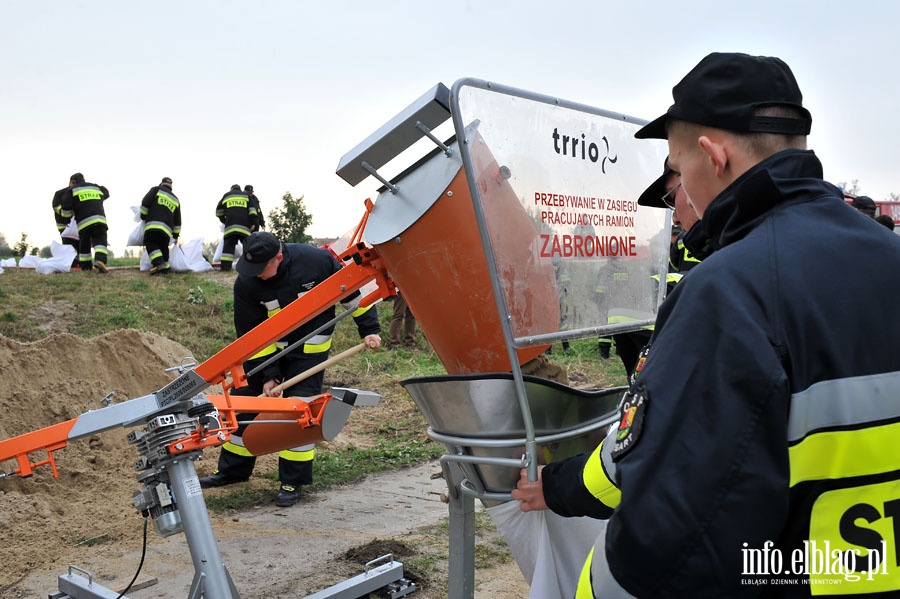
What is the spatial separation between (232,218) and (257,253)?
9373 millimetres

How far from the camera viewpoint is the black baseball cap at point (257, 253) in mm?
5164

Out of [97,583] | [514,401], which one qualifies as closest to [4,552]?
[97,583]

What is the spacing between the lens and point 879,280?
45.8 inches

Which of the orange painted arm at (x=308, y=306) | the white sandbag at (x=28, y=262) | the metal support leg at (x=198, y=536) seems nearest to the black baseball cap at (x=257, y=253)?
the orange painted arm at (x=308, y=306)

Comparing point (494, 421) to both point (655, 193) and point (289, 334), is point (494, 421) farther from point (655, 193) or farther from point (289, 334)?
point (289, 334)

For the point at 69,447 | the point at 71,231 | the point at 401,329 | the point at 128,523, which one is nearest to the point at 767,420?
the point at 128,523

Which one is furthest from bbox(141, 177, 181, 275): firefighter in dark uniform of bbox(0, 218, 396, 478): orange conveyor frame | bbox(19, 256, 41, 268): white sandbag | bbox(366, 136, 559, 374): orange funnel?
bbox(366, 136, 559, 374): orange funnel

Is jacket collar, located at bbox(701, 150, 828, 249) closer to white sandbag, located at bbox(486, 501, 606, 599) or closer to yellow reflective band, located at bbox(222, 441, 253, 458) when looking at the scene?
white sandbag, located at bbox(486, 501, 606, 599)

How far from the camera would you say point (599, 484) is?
62.7 inches

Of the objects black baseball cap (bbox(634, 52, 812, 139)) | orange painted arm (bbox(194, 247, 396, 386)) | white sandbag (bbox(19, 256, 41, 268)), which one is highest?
white sandbag (bbox(19, 256, 41, 268))

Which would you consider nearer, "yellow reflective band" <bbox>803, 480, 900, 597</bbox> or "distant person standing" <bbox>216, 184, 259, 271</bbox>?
"yellow reflective band" <bbox>803, 480, 900, 597</bbox>

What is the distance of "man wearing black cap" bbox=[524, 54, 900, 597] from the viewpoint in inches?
42.3

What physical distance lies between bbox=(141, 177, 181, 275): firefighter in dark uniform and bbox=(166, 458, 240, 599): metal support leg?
10.6 meters

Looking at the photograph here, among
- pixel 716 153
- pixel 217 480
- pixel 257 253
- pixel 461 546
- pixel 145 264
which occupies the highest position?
pixel 145 264
